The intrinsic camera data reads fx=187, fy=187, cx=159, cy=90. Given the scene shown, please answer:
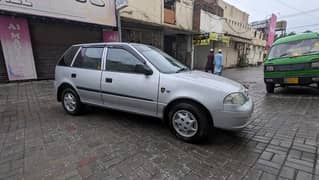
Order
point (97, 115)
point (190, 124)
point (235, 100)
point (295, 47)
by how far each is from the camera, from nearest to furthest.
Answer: point (235, 100) → point (190, 124) → point (97, 115) → point (295, 47)

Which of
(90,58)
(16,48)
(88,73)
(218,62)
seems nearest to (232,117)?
(88,73)

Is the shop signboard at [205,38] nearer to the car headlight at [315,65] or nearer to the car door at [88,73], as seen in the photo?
the car headlight at [315,65]

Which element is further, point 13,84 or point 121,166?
point 13,84

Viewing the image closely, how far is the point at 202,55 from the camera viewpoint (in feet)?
63.2

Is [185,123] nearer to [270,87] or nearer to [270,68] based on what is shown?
[270,68]

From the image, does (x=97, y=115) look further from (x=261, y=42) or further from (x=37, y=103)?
(x=261, y=42)

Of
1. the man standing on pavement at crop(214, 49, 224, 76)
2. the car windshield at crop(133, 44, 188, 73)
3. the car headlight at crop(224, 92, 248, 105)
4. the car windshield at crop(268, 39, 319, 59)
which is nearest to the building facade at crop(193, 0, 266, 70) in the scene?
the man standing on pavement at crop(214, 49, 224, 76)

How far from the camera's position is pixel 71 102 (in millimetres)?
4258

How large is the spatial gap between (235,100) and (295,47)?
526 cm

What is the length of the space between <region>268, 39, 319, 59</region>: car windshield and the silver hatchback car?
14.6 ft

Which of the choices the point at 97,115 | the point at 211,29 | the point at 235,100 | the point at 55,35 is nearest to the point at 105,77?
the point at 97,115

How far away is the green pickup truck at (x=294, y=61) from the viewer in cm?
571

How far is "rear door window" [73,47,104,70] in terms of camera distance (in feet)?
12.5

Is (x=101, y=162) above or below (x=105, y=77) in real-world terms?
below
